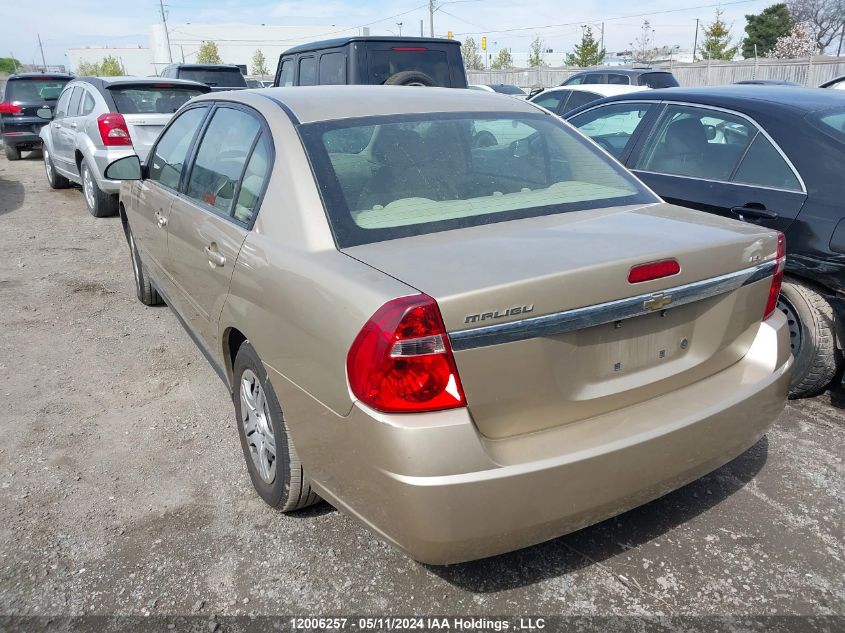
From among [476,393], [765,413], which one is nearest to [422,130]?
[476,393]

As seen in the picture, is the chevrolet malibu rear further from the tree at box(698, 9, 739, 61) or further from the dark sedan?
the tree at box(698, 9, 739, 61)

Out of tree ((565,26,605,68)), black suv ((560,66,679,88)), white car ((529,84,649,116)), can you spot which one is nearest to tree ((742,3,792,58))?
tree ((565,26,605,68))

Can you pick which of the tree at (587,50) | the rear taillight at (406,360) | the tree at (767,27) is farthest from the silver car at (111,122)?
the tree at (767,27)

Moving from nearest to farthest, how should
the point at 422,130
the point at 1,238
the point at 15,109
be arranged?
the point at 422,130 < the point at 1,238 < the point at 15,109

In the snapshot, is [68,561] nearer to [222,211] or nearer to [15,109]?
[222,211]

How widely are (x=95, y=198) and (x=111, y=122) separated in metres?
1.13

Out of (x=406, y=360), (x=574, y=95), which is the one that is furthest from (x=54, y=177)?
(x=406, y=360)

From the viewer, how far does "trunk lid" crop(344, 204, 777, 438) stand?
2.03 m

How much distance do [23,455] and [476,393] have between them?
263 cm

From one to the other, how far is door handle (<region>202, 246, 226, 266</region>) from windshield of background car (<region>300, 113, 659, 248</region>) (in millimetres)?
631

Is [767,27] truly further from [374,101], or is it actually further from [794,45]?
[374,101]

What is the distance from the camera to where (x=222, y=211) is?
10.3ft

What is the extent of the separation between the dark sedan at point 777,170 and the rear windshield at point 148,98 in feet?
20.4

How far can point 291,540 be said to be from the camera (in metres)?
2.81
